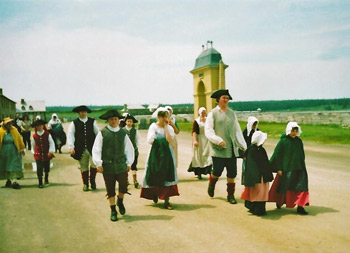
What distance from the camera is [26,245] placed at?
5.02 meters

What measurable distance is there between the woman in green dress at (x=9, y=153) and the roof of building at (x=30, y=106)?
90.2 meters

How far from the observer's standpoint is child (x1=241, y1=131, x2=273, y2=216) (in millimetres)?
6242

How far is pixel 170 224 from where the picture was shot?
5.80 m

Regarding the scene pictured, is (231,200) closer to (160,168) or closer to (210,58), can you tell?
(160,168)

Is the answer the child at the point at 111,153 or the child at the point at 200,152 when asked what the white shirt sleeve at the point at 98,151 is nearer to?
the child at the point at 111,153

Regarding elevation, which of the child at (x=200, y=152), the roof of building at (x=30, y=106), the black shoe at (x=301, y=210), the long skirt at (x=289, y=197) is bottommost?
the black shoe at (x=301, y=210)

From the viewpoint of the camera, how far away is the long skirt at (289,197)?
6219mm

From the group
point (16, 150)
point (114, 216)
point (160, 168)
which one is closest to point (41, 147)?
point (16, 150)

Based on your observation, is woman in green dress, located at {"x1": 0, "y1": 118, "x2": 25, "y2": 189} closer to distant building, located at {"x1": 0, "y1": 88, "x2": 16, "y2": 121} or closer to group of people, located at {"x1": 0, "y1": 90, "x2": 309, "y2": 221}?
group of people, located at {"x1": 0, "y1": 90, "x2": 309, "y2": 221}

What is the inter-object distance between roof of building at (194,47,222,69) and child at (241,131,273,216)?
2428cm

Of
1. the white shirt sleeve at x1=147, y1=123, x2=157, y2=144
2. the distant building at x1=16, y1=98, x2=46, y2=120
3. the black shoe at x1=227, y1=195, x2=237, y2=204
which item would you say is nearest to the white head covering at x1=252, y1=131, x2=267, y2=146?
the black shoe at x1=227, y1=195, x2=237, y2=204

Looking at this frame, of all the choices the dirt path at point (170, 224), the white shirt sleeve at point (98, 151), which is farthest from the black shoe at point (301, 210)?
the white shirt sleeve at point (98, 151)

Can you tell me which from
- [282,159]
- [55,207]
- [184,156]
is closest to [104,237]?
[55,207]

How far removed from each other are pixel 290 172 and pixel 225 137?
1.52 metres
